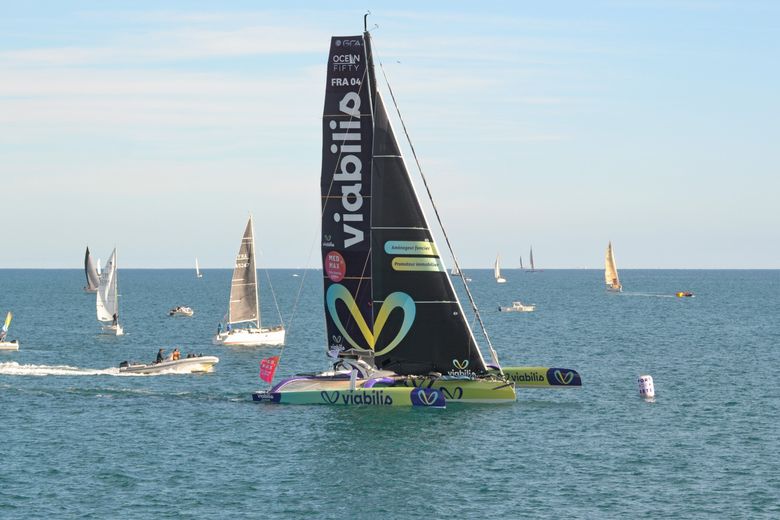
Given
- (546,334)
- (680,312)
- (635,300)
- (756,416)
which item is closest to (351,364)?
(756,416)

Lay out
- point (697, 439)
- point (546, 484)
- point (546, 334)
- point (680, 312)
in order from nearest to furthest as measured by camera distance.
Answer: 1. point (546, 484)
2. point (697, 439)
3. point (546, 334)
4. point (680, 312)

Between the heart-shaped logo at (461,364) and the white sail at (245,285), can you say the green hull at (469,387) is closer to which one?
the heart-shaped logo at (461,364)

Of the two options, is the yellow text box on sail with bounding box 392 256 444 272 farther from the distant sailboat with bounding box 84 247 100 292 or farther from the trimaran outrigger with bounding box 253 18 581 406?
the distant sailboat with bounding box 84 247 100 292

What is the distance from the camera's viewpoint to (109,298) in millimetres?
98250

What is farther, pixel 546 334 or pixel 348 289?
pixel 546 334

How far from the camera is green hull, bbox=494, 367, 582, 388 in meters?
52.2

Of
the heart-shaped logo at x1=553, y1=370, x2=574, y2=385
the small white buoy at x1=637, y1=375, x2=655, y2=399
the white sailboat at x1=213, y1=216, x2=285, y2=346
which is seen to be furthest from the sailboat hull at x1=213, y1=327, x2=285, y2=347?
the heart-shaped logo at x1=553, y1=370, x2=574, y2=385

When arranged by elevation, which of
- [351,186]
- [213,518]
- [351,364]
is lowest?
[213,518]

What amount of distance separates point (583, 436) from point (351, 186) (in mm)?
15309

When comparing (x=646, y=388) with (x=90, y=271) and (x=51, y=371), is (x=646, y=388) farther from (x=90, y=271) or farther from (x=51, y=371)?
(x=90, y=271)

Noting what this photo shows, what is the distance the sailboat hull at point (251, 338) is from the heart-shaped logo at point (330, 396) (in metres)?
36.6

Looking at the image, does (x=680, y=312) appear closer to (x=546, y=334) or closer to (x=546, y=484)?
(x=546, y=334)

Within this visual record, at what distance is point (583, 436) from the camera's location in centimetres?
4544

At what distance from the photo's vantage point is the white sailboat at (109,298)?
96.2 m
